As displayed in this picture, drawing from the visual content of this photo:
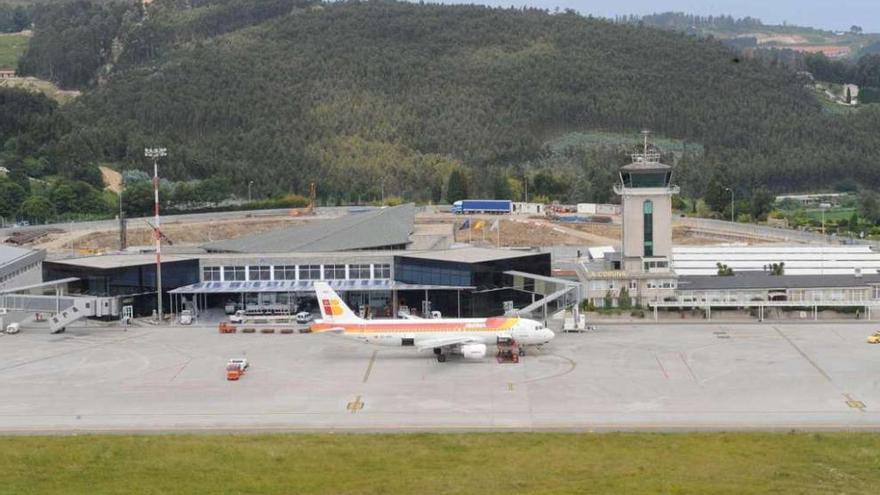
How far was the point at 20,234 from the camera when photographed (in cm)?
15075

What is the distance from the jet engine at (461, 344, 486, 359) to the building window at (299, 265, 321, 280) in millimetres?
30578

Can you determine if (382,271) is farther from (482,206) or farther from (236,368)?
(482,206)

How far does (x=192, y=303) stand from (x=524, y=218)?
74000 mm

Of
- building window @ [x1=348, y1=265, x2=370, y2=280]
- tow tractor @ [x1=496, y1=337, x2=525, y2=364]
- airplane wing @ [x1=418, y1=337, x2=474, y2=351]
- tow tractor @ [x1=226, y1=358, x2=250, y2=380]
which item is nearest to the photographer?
tow tractor @ [x1=226, y1=358, x2=250, y2=380]

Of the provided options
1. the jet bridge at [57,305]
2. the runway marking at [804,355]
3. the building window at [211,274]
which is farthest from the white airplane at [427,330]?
the building window at [211,274]

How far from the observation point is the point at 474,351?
3187 inches

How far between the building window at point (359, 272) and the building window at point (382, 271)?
62 cm

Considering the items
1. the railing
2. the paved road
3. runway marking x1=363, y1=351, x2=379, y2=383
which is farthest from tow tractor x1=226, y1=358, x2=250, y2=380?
the paved road

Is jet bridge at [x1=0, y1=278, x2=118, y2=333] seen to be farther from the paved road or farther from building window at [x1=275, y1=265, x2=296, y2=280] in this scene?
the paved road

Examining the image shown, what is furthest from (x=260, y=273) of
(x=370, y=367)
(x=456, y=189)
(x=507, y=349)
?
(x=456, y=189)

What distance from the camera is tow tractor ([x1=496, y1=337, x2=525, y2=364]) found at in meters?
82.2

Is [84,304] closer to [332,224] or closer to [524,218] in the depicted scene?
[332,224]

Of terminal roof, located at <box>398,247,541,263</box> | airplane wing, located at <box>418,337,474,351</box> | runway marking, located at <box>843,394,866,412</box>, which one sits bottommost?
runway marking, located at <box>843,394,866,412</box>

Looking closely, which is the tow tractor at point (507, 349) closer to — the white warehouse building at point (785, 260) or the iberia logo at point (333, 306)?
the iberia logo at point (333, 306)
